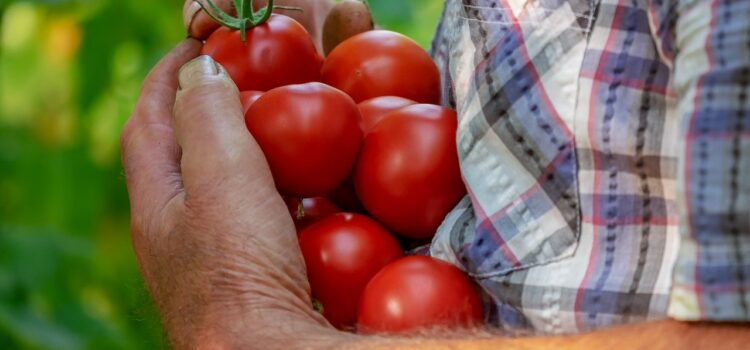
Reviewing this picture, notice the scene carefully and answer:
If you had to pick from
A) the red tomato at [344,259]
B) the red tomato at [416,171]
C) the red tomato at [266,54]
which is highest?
the red tomato at [266,54]

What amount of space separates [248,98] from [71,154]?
1.05 m

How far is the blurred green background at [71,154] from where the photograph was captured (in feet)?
5.57

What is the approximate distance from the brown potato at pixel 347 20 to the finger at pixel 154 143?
0.46 ft

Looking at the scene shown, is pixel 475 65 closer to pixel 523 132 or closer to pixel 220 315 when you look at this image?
pixel 523 132

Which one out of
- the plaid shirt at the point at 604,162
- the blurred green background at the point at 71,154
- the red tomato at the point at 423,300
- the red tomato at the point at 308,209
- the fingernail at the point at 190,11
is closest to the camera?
the plaid shirt at the point at 604,162

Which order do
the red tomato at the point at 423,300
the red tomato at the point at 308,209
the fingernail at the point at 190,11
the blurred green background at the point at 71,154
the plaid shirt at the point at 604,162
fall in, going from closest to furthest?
the plaid shirt at the point at 604,162 → the red tomato at the point at 423,300 → the red tomato at the point at 308,209 → the fingernail at the point at 190,11 → the blurred green background at the point at 71,154

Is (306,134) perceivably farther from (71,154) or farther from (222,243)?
(71,154)

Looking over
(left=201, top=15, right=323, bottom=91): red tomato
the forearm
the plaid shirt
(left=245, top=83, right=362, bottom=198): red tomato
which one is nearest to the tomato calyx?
(left=201, top=15, right=323, bottom=91): red tomato

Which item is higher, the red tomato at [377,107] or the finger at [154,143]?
the red tomato at [377,107]

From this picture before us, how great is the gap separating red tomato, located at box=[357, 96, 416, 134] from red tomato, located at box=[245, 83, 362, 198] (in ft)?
0.09

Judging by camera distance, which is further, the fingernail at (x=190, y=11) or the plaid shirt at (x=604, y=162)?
the fingernail at (x=190, y=11)

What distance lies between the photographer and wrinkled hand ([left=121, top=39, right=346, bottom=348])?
0.76 meters

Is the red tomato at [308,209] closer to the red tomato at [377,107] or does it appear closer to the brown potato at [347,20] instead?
the red tomato at [377,107]

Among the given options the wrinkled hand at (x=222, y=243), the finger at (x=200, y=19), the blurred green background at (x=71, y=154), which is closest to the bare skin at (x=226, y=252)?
the wrinkled hand at (x=222, y=243)
